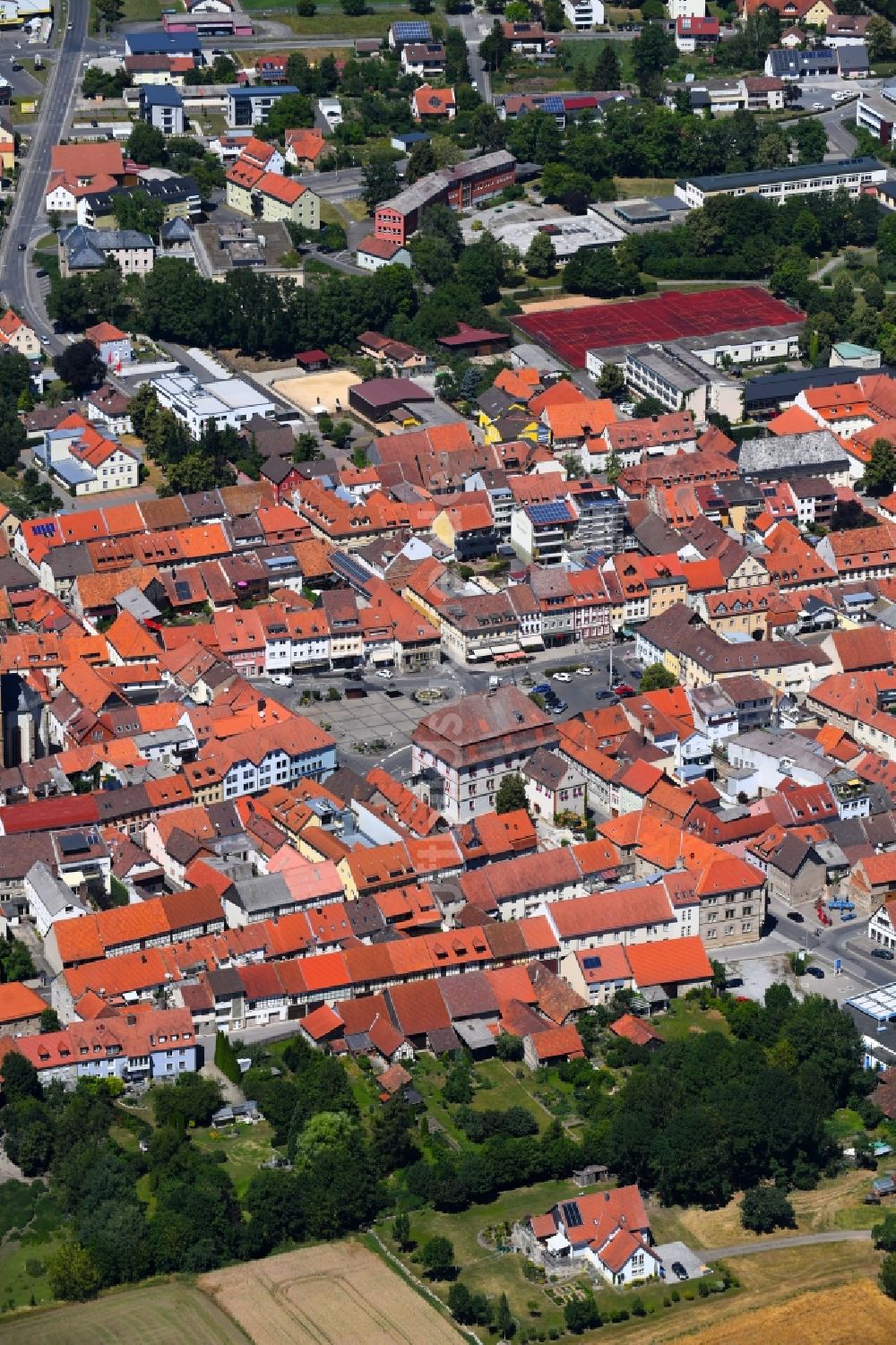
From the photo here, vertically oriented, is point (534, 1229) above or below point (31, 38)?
below

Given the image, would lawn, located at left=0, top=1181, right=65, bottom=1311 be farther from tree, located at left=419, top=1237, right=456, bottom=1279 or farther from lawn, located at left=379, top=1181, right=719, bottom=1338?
tree, located at left=419, top=1237, right=456, bottom=1279

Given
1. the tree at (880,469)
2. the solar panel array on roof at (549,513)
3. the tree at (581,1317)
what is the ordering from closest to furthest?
the tree at (581,1317) → the solar panel array on roof at (549,513) → the tree at (880,469)

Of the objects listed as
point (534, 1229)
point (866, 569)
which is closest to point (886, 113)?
point (866, 569)

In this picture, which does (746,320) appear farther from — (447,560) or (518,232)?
(447,560)

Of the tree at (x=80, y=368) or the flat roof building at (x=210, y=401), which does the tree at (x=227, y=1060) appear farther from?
the tree at (x=80, y=368)

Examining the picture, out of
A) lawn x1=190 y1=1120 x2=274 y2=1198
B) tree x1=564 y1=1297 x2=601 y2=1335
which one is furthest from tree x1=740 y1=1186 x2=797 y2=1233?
lawn x1=190 y1=1120 x2=274 y2=1198

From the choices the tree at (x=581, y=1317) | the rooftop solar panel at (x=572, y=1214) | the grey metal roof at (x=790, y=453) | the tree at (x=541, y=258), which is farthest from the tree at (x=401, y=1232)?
the tree at (x=541, y=258)

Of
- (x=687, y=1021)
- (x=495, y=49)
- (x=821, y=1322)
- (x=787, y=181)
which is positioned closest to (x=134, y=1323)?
(x=821, y=1322)
